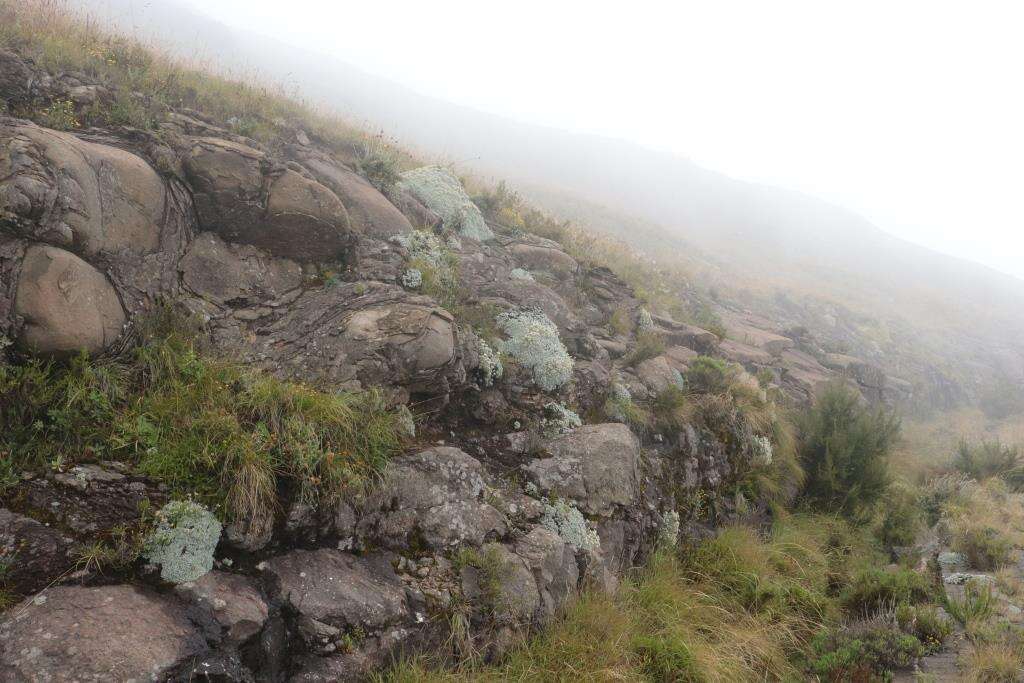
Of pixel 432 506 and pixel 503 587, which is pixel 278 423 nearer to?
pixel 432 506

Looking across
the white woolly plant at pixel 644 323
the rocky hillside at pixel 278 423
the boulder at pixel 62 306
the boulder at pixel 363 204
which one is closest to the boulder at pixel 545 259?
the rocky hillside at pixel 278 423

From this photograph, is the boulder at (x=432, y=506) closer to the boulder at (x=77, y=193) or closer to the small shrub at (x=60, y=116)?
the boulder at (x=77, y=193)

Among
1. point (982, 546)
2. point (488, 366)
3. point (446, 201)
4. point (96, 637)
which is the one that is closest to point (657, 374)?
point (488, 366)

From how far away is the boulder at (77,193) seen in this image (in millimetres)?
4289

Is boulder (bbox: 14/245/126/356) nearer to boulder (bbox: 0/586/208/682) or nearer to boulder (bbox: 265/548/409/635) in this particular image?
boulder (bbox: 0/586/208/682)

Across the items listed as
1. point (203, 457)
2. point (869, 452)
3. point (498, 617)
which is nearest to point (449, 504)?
point (498, 617)

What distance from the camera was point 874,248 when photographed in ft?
170

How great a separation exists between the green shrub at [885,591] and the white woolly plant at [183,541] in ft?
21.5

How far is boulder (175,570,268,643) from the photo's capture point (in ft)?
10.8

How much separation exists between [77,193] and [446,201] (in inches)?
219

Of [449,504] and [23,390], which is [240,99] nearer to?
[23,390]

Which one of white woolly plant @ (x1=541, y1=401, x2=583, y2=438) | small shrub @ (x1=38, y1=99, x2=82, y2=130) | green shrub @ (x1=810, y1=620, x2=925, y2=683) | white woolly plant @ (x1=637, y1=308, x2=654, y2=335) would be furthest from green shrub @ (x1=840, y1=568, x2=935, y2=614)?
small shrub @ (x1=38, y1=99, x2=82, y2=130)

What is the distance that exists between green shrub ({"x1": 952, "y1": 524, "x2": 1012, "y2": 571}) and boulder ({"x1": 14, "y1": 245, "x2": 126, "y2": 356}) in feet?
32.2

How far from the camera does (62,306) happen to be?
4141 mm
